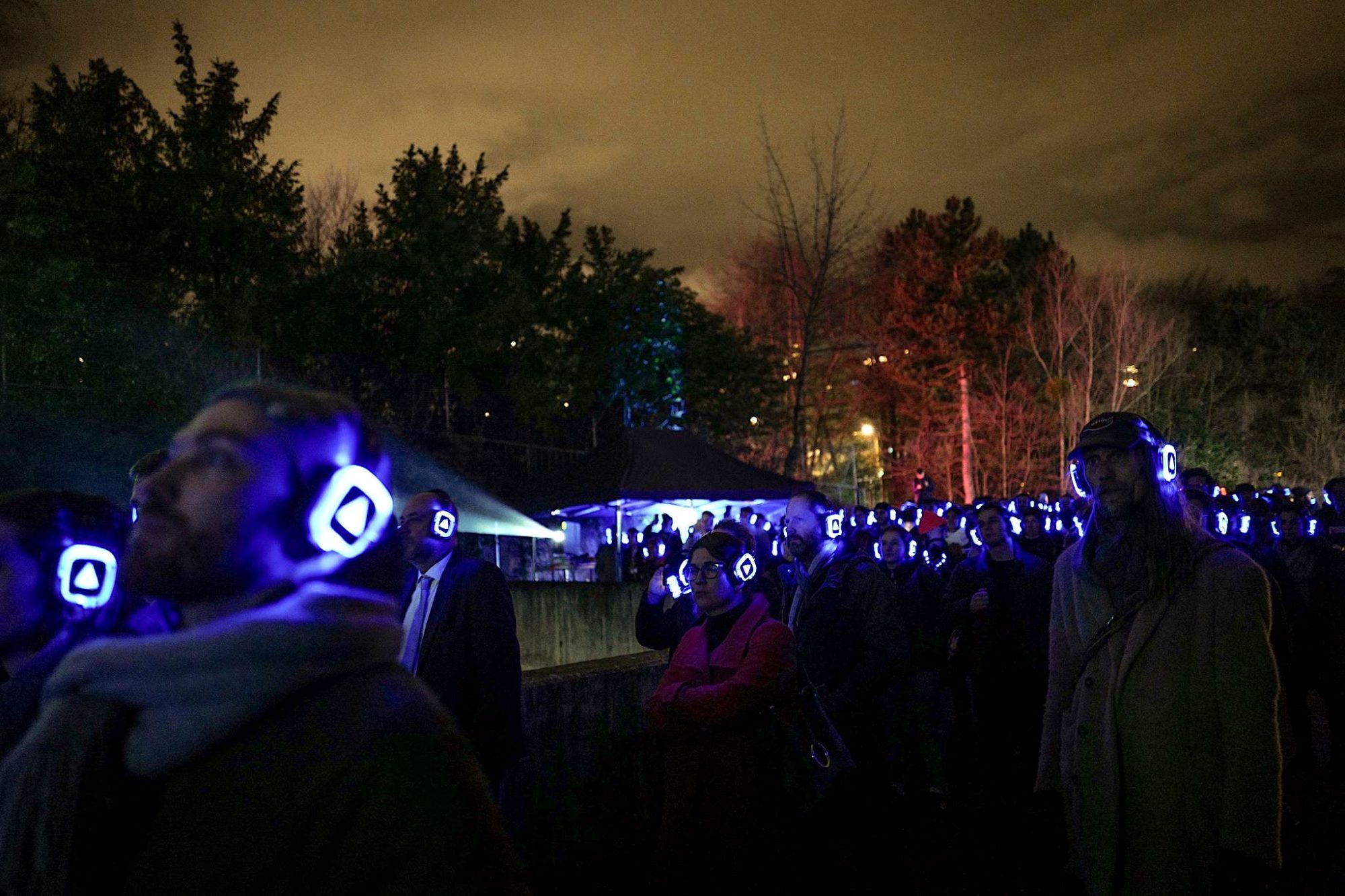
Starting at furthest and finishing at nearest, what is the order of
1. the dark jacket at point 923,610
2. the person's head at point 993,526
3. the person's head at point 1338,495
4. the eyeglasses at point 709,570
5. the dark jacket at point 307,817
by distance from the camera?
the person's head at point 1338,495 → the dark jacket at point 923,610 → the person's head at point 993,526 → the eyeglasses at point 709,570 → the dark jacket at point 307,817

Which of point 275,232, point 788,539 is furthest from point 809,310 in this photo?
point 788,539

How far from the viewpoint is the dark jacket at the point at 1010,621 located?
25.6 ft

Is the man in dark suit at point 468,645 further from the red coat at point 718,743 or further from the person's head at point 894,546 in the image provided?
the person's head at point 894,546

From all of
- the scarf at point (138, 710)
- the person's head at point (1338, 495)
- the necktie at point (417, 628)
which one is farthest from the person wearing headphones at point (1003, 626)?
the scarf at point (138, 710)

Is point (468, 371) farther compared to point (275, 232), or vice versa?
point (468, 371)

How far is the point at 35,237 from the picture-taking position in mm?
Result: 13961

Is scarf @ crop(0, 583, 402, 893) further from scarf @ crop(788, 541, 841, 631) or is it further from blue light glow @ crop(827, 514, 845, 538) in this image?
blue light glow @ crop(827, 514, 845, 538)

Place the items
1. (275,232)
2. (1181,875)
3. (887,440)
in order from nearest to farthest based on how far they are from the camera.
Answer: (1181,875)
(275,232)
(887,440)

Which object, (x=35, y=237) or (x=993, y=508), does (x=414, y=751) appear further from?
(x=35, y=237)

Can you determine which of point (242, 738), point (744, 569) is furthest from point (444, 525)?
point (242, 738)

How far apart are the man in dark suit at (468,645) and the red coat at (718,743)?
2.14 feet

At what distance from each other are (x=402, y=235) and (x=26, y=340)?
12.4 m

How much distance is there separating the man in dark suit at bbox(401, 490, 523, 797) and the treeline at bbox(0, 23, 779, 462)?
1153 centimetres

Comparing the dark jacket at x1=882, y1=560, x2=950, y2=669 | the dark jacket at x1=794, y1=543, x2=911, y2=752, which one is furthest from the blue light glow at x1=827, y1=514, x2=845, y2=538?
the dark jacket at x1=794, y1=543, x2=911, y2=752
